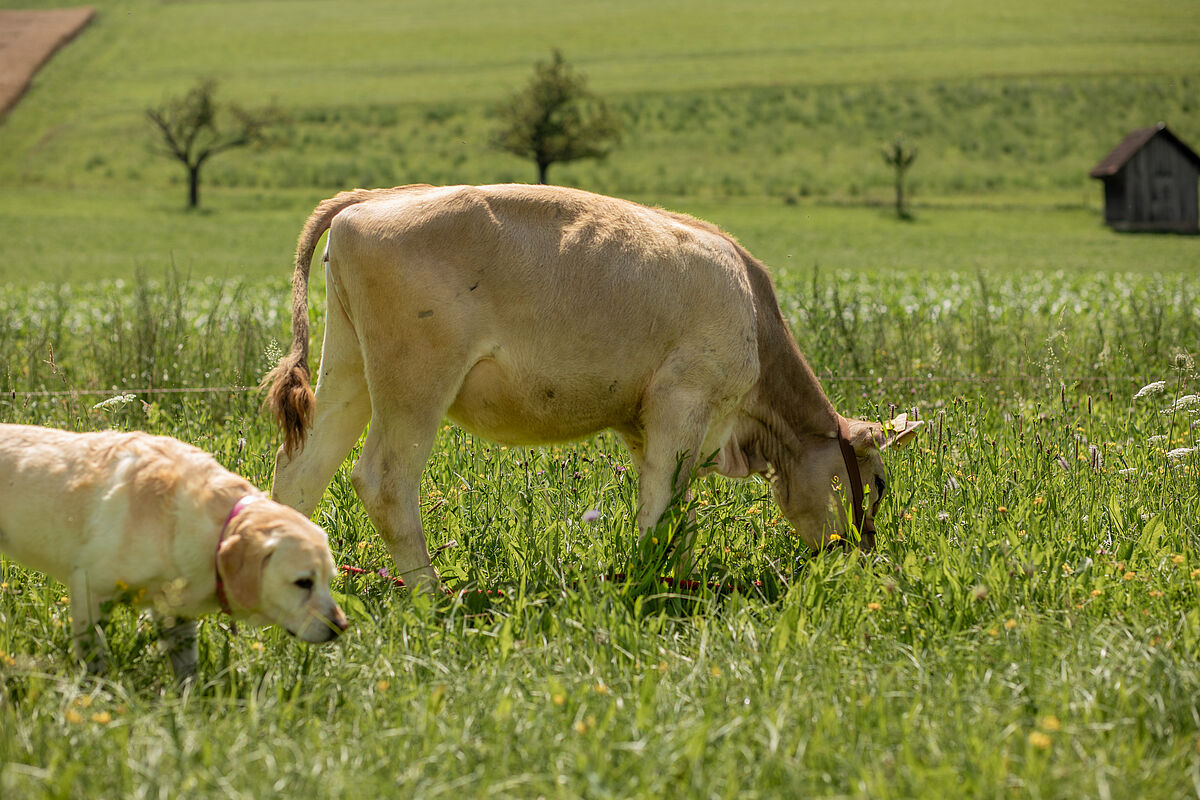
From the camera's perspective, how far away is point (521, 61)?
2621 inches

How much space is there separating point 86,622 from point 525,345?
2.17 m

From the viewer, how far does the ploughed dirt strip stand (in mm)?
59866

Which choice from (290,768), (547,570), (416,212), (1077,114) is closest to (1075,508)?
(547,570)

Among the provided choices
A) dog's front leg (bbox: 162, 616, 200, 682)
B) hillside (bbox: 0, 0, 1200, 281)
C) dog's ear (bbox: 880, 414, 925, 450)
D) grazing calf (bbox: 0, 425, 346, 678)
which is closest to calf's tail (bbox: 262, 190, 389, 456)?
grazing calf (bbox: 0, 425, 346, 678)

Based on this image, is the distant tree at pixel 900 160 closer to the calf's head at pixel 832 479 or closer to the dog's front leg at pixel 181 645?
the calf's head at pixel 832 479

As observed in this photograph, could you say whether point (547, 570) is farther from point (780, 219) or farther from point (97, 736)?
point (780, 219)

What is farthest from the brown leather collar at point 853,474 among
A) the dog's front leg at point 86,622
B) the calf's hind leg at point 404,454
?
the dog's front leg at point 86,622

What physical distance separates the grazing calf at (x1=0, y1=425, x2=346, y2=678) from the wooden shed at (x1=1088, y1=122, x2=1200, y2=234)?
139ft

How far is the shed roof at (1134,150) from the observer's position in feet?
137

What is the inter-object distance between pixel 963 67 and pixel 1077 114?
8752mm

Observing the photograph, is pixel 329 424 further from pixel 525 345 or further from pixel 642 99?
pixel 642 99

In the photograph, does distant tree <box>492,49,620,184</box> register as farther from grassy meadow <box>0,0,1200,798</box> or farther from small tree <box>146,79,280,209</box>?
grassy meadow <box>0,0,1200,798</box>

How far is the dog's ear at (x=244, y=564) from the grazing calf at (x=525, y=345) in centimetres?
112

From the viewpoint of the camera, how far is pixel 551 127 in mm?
50500
